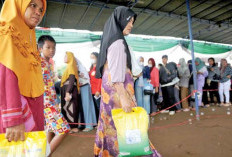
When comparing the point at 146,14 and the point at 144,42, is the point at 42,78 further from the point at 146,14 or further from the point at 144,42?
the point at 144,42

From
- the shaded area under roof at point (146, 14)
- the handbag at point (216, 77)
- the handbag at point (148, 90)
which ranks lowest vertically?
the handbag at point (148, 90)

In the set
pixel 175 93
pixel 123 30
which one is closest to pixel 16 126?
pixel 123 30

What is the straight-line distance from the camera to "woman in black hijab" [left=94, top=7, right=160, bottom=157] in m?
1.32

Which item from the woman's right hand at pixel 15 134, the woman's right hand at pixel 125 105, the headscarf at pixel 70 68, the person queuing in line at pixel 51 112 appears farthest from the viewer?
the headscarf at pixel 70 68

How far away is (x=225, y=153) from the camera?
7.10 ft

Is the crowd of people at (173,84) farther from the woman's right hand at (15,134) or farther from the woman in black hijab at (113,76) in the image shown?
the woman's right hand at (15,134)

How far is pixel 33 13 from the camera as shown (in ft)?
3.56

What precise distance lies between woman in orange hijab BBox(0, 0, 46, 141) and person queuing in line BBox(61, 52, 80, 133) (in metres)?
2.08

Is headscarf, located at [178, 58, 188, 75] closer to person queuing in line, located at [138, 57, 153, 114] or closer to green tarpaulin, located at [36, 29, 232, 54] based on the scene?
person queuing in line, located at [138, 57, 153, 114]

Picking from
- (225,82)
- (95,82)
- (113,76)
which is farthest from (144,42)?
(113,76)

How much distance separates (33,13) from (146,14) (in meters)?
5.25

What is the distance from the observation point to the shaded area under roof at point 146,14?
4984 mm

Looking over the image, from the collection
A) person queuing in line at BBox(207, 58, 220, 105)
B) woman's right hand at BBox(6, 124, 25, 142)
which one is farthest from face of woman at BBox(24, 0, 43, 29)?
person queuing in line at BBox(207, 58, 220, 105)

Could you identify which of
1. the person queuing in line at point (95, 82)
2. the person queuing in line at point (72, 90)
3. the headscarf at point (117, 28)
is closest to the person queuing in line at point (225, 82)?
the person queuing in line at point (95, 82)
